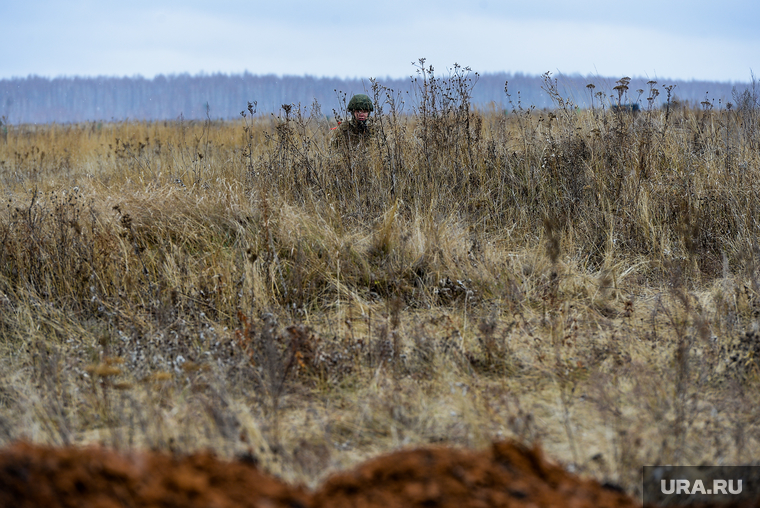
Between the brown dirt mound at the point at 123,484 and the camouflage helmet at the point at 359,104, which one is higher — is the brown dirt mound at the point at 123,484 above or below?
below

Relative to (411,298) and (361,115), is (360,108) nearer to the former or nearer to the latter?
(361,115)

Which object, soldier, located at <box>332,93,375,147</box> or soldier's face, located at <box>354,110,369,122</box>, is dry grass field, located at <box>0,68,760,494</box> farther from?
soldier's face, located at <box>354,110,369,122</box>

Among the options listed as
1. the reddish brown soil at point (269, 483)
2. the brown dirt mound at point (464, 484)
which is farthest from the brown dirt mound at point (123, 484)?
the brown dirt mound at point (464, 484)

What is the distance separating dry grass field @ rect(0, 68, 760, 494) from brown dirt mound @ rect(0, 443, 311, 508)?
14.5 inches

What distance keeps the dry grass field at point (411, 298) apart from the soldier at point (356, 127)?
0.59 feet

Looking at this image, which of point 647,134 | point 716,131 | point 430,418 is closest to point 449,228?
point 430,418

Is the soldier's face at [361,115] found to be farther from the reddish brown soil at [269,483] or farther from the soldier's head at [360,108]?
the reddish brown soil at [269,483]

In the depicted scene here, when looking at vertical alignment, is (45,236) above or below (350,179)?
below

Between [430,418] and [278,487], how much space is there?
3.15 feet

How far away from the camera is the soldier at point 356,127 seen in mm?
5891

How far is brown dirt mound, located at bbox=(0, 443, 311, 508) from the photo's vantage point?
141 centimetres

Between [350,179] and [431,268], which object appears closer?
[431,268]

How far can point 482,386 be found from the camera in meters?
2.73

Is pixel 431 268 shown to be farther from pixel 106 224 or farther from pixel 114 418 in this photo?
pixel 106 224
